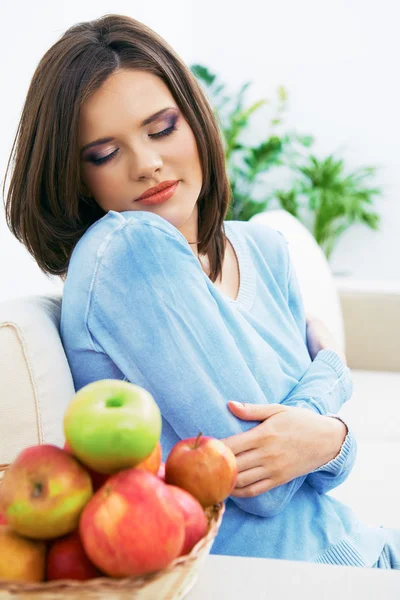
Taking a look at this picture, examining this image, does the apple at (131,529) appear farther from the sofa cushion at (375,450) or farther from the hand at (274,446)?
the sofa cushion at (375,450)

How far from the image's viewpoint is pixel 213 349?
987 millimetres

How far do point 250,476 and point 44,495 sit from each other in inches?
19.9

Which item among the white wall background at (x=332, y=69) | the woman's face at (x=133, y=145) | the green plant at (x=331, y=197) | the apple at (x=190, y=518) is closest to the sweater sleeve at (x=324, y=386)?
the woman's face at (x=133, y=145)

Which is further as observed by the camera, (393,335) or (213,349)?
(393,335)

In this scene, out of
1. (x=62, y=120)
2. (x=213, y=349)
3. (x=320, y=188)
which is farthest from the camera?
(x=320, y=188)

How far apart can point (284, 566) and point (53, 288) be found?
1624mm

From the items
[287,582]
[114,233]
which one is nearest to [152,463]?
[287,582]

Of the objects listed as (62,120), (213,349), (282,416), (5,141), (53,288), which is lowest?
(53,288)

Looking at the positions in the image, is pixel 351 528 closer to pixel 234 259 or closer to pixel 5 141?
pixel 234 259

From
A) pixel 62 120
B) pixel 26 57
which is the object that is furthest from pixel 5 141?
pixel 62 120

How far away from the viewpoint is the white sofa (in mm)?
1008

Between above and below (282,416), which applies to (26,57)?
above

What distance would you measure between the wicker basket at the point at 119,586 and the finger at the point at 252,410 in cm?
43

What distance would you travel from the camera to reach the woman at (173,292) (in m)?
0.97
